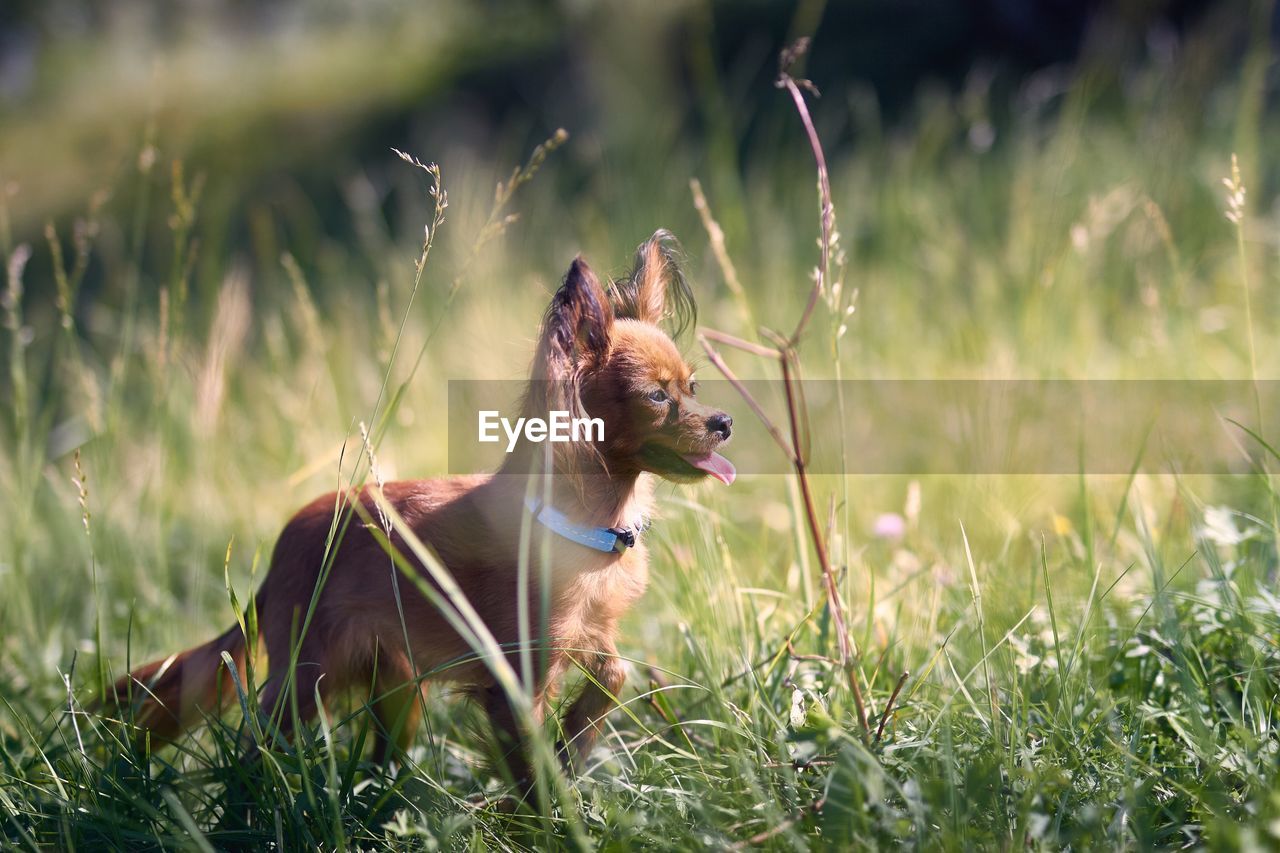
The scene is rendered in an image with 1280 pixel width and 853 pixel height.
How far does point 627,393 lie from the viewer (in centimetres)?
180

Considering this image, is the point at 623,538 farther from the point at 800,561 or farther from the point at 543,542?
the point at 800,561

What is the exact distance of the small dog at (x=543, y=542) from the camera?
1.77m

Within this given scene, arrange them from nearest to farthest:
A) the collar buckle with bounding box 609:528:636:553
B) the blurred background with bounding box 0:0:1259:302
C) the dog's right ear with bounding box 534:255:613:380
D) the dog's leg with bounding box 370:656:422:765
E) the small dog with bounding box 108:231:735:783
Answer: the dog's right ear with bounding box 534:255:613:380 < the small dog with bounding box 108:231:735:783 < the collar buckle with bounding box 609:528:636:553 < the dog's leg with bounding box 370:656:422:765 < the blurred background with bounding box 0:0:1259:302

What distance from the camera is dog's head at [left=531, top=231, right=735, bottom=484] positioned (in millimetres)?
1687

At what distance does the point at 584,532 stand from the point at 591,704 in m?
0.39

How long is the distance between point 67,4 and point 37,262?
4159 millimetres

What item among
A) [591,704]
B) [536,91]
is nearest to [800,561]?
[591,704]

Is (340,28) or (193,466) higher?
(340,28)

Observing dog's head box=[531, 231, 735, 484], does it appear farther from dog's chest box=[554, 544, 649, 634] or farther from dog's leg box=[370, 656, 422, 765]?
dog's leg box=[370, 656, 422, 765]

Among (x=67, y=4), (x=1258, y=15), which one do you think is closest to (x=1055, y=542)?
(x=1258, y=15)

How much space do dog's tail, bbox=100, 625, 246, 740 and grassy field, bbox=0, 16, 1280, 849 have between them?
8 cm

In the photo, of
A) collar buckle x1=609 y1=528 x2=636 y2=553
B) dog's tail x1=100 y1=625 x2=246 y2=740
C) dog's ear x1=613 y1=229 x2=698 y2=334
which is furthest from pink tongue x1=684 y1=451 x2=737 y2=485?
dog's tail x1=100 y1=625 x2=246 y2=740

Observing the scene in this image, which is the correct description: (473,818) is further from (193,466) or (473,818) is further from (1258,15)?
(1258,15)

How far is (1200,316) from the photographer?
391 centimetres
